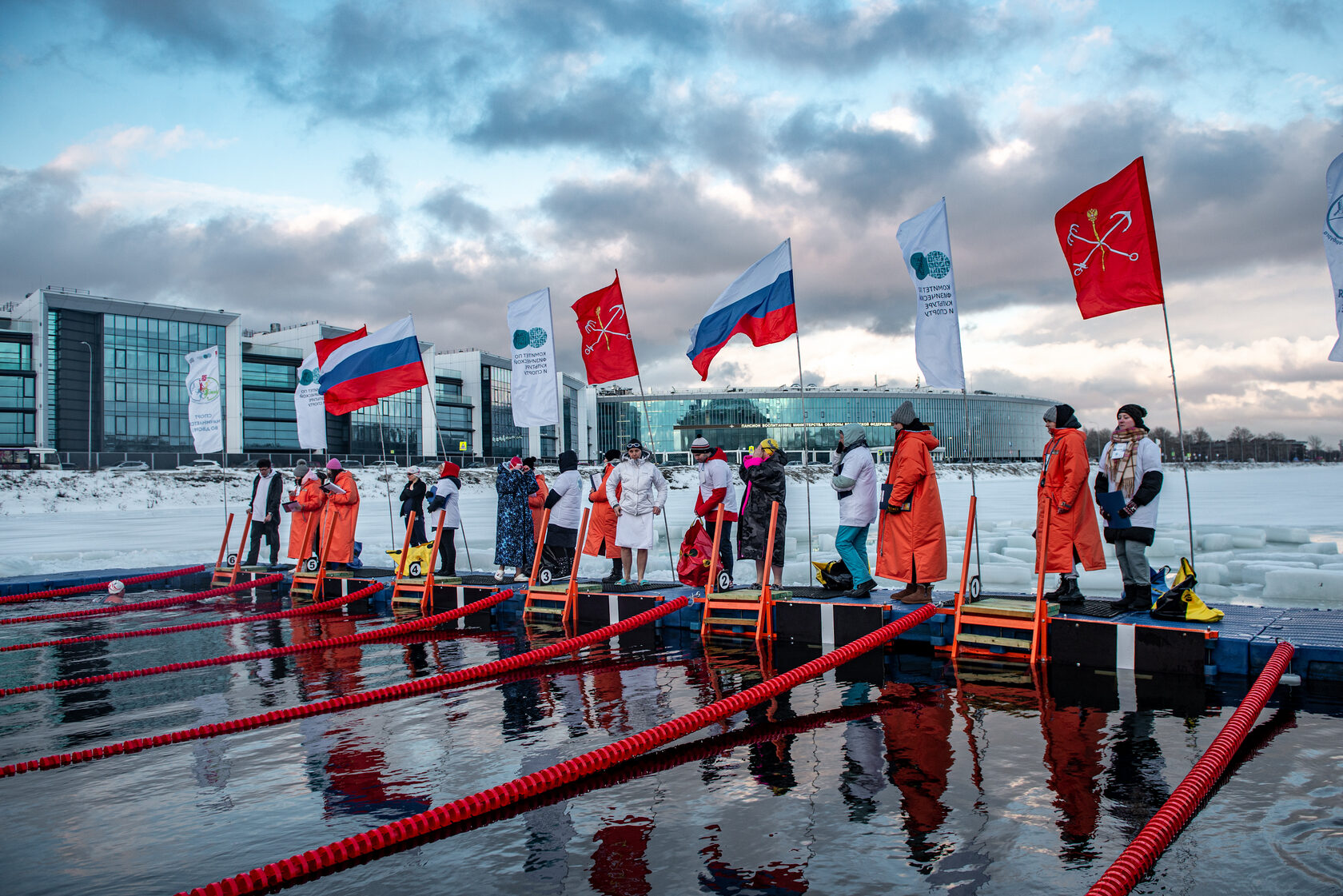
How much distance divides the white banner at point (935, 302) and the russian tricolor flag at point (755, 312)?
1380 mm

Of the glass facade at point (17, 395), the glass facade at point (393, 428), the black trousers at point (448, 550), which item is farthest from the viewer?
the glass facade at point (393, 428)

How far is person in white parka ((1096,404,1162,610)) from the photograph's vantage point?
20.7ft

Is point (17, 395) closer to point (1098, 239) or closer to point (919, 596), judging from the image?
point (919, 596)

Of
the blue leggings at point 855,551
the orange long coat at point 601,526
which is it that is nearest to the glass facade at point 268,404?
the orange long coat at point 601,526

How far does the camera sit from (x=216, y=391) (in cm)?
1459

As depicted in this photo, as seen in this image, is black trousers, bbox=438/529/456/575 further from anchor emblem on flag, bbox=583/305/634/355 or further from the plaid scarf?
the plaid scarf

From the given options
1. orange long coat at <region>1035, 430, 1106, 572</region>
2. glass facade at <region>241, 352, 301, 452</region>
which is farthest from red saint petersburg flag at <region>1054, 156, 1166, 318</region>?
glass facade at <region>241, 352, 301, 452</region>

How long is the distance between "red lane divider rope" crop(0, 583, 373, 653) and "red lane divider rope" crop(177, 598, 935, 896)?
22.5ft

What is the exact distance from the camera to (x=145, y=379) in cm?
5666

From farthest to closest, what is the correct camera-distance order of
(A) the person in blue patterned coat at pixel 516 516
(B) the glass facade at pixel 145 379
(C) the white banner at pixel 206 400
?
1. (B) the glass facade at pixel 145 379
2. (C) the white banner at pixel 206 400
3. (A) the person in blue patterned coat at pixel 516 516

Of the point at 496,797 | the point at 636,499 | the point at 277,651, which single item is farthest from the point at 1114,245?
the point at 277,651

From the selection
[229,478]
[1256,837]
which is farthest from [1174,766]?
[229,478]

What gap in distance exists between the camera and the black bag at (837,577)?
27.2ft

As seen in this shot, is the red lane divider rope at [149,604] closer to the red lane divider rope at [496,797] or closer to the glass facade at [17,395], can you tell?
the red lane divider rope at [496,797]
